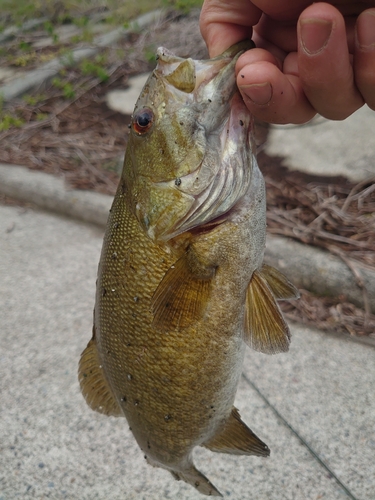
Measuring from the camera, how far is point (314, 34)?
1237mm

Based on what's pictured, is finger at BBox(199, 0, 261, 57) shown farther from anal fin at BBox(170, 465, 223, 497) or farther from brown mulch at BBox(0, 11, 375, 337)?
brown mulch at BBox(0, 11, 375, 337)

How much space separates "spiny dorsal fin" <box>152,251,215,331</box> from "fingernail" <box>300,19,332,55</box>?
63cm

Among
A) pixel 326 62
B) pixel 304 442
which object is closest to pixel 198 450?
pixel 304 442

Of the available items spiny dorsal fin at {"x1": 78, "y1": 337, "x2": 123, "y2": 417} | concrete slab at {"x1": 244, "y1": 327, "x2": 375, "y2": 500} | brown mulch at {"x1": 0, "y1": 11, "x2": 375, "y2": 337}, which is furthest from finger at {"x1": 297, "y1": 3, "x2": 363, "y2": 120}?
brown mulch at {"x1": 0, "y1": 11, "x2": 375, "y2": 337}

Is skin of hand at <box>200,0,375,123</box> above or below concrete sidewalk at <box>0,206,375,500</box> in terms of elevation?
above

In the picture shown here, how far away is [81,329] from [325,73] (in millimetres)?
2333

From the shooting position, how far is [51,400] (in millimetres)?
2705

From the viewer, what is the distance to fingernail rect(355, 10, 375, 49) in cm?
125

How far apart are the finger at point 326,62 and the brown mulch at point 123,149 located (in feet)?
5.35

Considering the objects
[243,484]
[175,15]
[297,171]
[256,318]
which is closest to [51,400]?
[243,484]

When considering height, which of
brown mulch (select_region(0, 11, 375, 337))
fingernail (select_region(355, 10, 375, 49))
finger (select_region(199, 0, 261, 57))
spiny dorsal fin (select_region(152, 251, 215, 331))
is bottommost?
brown mulch (select_region(0, 11, 375, 337))

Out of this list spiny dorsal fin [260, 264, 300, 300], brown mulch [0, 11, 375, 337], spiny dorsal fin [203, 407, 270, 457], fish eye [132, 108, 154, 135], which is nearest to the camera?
fish eye [132, 108, 154, 135]

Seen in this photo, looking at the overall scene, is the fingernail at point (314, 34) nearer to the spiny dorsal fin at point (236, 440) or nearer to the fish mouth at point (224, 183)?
the fish mouth at point (224, 183)

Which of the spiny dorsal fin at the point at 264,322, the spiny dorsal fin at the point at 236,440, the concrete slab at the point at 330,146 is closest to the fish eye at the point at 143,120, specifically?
the spiny dorsal fin at the point at 264,322
